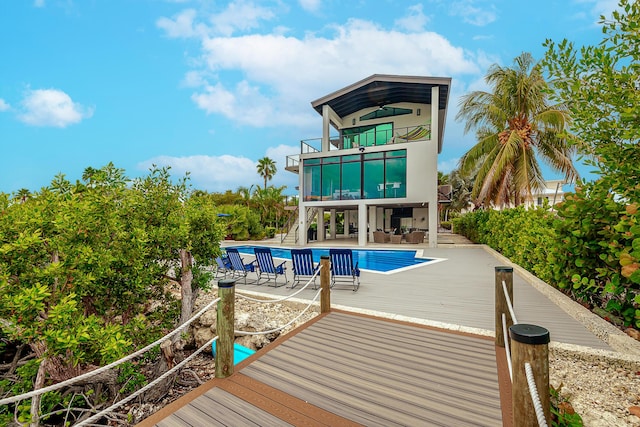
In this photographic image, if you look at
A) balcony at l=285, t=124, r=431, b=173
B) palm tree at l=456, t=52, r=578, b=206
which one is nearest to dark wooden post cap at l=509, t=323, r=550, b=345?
palm tree at l=456, t=52, r=578, b=206

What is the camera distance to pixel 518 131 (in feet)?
46.5

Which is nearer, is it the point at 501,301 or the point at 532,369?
the point at 532,369

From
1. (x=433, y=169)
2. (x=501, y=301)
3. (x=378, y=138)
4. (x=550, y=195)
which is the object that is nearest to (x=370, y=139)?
(x=378, y=138)

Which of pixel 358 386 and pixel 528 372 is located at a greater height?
pixel 528 372

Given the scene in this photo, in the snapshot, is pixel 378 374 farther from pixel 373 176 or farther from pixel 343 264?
pixel 373 176

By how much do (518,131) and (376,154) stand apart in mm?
7320

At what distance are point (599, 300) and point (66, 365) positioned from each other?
26.9 ft

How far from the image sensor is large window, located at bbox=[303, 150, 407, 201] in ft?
59.4

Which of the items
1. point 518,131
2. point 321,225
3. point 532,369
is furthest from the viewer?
point 321,225

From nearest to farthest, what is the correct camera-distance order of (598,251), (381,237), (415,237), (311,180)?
(598,251) → (415,237) → (381,237) → (311,180)

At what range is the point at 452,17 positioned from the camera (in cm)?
3716

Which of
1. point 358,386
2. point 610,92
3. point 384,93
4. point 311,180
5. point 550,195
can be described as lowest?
point 358,386

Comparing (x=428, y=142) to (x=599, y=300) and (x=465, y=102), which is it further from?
(x=599, y=300)

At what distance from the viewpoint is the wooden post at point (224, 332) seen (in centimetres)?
323
